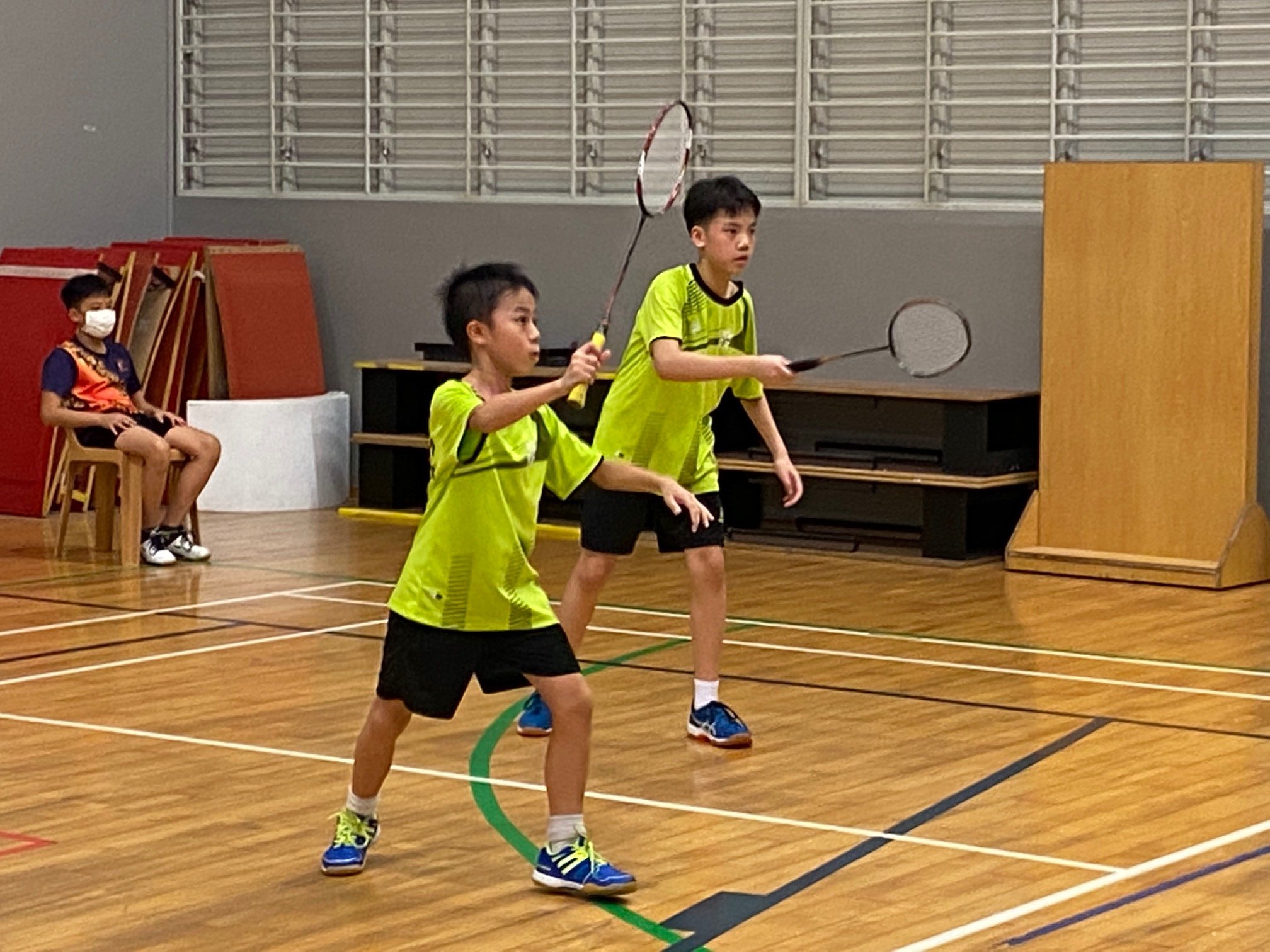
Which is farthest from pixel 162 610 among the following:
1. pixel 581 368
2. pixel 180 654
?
pixel 581 368

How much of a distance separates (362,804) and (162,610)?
13.9ft

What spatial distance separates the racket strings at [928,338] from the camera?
668cm

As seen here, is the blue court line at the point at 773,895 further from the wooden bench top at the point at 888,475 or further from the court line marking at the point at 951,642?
the wooden bench top at the point at 888,475

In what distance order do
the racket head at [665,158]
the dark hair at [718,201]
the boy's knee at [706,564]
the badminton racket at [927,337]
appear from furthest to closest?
the racket head at [665,158], the boy's knee at [706,564], the badminton racket at [927,337], the dark hair at [718,201]

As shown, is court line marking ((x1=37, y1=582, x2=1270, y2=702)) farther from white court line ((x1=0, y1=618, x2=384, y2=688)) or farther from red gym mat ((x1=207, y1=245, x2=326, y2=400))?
red gym mat ((x1=207, y1=245, x2=326, y2=400))

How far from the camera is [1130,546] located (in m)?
10.8

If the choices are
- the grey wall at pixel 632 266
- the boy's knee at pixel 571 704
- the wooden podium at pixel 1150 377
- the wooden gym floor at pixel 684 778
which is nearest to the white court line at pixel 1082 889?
the wooden gym floor at pixel 684 778

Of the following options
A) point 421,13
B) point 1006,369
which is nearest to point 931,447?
point 1006,369

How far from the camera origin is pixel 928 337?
22.2 ft

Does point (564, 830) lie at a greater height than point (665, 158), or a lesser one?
lesser

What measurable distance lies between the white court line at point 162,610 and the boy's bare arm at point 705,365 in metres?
3.29

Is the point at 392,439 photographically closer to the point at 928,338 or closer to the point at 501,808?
the point at 928,338

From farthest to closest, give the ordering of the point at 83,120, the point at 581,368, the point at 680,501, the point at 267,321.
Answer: the point at 83,120, the point at 267,321, the point at 680,501, the point at 581,368

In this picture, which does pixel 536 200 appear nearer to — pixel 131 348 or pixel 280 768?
pixel 131 348
